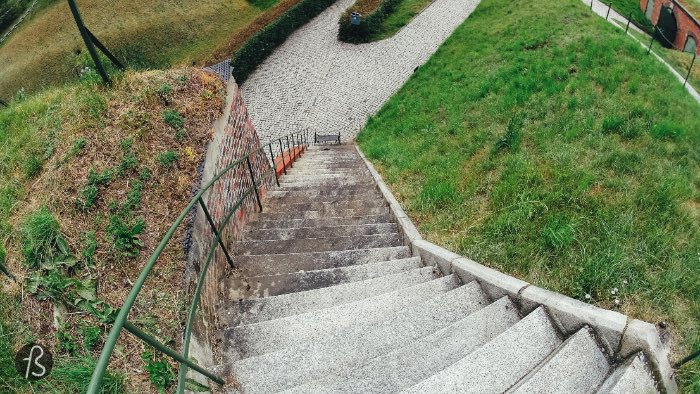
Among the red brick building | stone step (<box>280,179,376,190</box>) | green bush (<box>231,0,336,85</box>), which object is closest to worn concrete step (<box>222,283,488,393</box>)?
stone step (<box>280,179,376,190</box>)

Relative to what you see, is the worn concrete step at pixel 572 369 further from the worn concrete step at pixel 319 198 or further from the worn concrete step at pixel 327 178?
the worn concrete step at pixel 327 178

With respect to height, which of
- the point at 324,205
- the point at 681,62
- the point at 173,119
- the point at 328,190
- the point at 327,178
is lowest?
the point at 681,62

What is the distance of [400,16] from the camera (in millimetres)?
21281

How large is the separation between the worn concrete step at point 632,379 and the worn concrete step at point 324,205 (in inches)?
171

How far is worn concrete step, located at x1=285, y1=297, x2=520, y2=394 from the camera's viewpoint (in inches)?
109

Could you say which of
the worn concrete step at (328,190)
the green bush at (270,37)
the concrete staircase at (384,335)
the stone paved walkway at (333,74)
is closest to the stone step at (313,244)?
the concrete staircase at (384,335)

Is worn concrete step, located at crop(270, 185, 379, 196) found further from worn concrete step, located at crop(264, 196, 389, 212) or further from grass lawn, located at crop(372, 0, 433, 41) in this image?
grass lawn, located at crop(372, 0, 433, 41)

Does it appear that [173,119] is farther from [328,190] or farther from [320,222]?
[328,190]

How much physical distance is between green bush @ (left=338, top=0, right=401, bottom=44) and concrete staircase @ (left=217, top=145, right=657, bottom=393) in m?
17.0

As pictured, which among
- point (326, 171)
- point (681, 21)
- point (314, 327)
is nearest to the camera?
point (314, 327)

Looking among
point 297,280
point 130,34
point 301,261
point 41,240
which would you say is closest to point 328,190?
point 301,261

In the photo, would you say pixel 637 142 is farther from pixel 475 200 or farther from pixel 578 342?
pixel 578 342

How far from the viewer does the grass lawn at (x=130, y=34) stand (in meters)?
20.7

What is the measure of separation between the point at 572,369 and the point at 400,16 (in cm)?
2097
